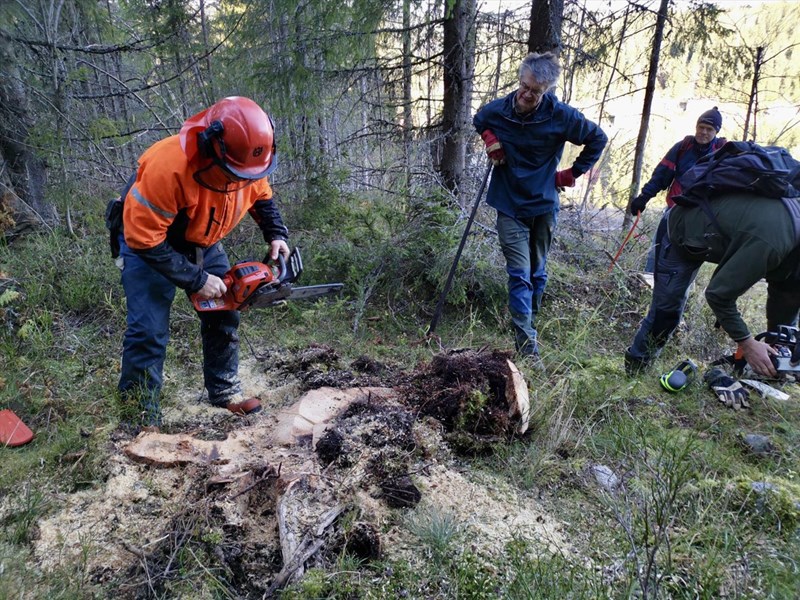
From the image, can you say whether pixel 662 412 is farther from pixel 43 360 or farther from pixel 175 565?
pixel 43 360

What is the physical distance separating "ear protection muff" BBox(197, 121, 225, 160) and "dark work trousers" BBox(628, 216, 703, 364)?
3.19 metres

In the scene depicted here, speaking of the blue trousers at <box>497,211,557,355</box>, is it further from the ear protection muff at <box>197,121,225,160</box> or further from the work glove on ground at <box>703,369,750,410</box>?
the ear protection muff at <box>197,121,225,160</box>

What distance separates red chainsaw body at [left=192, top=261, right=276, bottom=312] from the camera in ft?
9.23

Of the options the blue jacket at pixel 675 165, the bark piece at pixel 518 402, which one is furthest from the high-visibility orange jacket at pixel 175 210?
the blue jacket at pixel 675 165

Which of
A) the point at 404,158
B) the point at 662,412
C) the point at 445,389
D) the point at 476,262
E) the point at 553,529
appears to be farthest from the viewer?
the point at 404,158

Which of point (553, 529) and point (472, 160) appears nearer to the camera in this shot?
point (553, 529)

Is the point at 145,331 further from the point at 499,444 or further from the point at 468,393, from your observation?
the point at 499,444

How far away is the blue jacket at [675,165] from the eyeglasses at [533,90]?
2417 mm

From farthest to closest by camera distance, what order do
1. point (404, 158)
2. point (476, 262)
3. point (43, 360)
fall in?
point (404, 158) < point (476, 262) < point (43, 360)

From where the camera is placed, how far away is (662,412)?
3.08m

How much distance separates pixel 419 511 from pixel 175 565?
1.01 meters

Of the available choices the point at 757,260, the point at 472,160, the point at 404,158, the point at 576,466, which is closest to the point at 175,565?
the point at 576,466

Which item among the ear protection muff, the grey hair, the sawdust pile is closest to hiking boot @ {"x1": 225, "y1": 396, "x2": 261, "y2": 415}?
the sawdust pile

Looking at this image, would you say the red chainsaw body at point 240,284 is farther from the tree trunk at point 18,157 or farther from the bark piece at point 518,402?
the tree trunk at point 18,157
